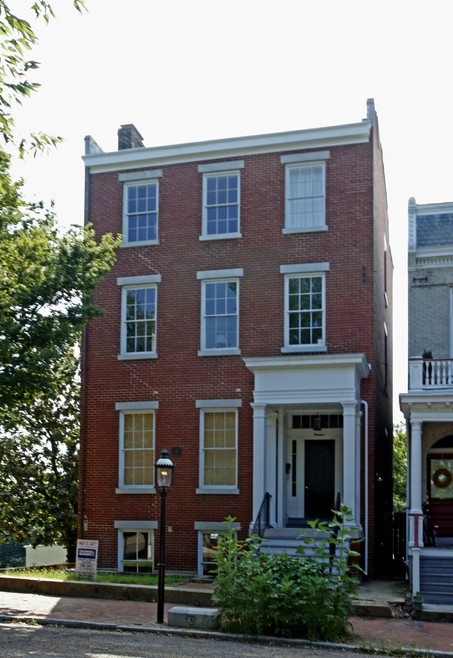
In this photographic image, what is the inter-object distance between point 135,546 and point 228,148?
10652 millimetres

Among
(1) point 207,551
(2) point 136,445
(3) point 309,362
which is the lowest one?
Result: (1) point 207,551

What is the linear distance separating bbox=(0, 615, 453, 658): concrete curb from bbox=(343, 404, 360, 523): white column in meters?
6.99

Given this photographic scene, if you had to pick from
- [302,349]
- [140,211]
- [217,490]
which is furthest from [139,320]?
[217,490]

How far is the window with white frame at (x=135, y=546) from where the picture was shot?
24078 millimetres

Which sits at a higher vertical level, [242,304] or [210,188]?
[210,188]

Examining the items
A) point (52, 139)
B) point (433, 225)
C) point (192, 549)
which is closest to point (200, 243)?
point (433, 225)

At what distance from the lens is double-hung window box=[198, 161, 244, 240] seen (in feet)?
80.6

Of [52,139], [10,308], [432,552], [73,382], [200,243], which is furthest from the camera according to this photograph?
[73,382]

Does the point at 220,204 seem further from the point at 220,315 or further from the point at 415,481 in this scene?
the point at 415,481

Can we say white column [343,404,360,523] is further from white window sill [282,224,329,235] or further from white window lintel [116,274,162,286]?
white window lintel [116,274,162,286]

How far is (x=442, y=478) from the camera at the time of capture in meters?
24.0

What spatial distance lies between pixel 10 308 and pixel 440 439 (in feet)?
38.0

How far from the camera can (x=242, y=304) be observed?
24.0 metres

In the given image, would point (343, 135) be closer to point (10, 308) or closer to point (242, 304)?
point (242, 304)
